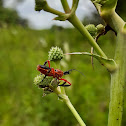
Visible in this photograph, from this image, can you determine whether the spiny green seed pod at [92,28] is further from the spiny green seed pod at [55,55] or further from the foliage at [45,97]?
the foliage at [45,97]

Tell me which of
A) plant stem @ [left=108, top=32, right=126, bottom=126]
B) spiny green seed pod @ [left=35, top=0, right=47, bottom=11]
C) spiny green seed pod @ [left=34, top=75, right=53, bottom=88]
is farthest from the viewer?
spiny green seed pod @ [left=34, top=75, right=53, bottom=88]

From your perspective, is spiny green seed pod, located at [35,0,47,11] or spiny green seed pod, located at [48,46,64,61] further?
spiny green seed pod, located at [48,46,64,61]

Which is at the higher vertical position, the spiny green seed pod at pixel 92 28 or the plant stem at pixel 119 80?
the spiny green seed pod at pixel 92 28

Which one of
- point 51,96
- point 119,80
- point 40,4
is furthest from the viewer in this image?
point 51,96

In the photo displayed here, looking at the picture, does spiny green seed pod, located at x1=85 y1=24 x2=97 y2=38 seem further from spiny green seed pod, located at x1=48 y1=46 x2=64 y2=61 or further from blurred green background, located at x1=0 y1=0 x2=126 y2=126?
blurred green background, located at x1=0 y1=0 x2=126 y2=126

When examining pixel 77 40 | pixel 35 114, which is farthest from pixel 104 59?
pixel 77 40

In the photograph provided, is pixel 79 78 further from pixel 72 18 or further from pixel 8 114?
pixel 72 18

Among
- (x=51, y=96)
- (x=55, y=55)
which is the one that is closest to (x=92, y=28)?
(x=55, y=55)

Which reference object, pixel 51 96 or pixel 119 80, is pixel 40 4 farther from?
pixel 51 96

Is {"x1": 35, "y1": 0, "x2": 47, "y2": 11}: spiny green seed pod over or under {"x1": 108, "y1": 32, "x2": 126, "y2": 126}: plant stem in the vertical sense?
over

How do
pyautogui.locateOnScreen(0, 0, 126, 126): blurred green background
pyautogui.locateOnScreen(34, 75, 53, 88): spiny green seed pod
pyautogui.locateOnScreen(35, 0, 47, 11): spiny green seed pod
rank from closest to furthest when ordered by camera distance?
pyautogui.locateOnScreen(35, 0, 47, 11): spiny green seed pod → pyautogui.locateOnScreen(34, 75, 53, 88): spiny green seed pod → pyautogui.locateOnScreen(0, 0, 126, 126): blurred green background

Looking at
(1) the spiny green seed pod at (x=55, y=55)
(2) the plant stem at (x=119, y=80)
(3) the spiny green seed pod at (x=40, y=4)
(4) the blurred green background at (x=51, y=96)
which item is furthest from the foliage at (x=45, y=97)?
(3) the spiny green seed pod at (x=40, y=4)

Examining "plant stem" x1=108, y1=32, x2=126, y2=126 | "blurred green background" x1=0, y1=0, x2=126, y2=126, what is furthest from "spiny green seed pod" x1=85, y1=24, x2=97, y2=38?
"blurred green background" x1=0, y1=0, x2=126, y2=126
